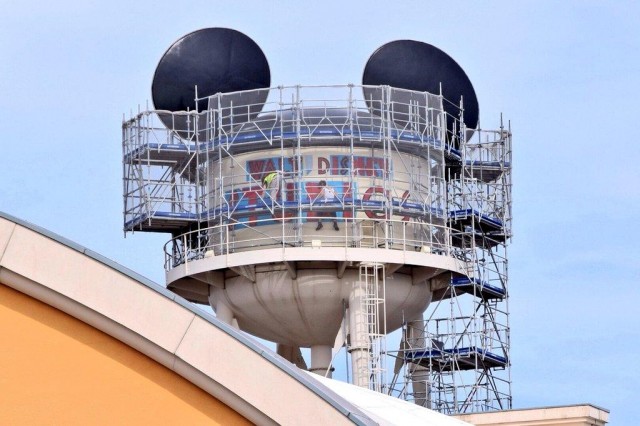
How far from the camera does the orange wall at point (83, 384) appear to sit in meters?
14.4

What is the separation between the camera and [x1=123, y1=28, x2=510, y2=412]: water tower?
4391cm

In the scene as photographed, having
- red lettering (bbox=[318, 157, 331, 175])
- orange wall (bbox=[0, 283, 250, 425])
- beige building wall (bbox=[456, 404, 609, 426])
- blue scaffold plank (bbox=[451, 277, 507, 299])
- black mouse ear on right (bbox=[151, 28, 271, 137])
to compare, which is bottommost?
beige building wall (bbox=[456, 404, 609, 426])

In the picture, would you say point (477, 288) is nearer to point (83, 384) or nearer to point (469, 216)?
point (469, 216)

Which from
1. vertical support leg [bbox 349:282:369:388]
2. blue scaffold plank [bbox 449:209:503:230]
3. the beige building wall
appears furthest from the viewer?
blue scaffold plank [bbox 449:209:503:230]

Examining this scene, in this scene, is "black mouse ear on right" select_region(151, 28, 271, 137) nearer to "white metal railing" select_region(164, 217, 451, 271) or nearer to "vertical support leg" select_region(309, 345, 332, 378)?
"white metal railing" select_region(164, 217, 451, 271)

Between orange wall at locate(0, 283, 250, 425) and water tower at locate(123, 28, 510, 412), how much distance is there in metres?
28.7

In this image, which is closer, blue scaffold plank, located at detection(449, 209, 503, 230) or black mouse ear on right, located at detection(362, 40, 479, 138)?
black mouse ear on right, located at detection(362, 40, 479, 138)

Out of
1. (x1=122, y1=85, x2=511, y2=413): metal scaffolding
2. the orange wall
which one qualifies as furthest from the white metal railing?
the orange wall

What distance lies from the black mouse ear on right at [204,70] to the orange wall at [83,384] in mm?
32854

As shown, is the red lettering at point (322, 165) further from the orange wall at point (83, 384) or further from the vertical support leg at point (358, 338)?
the orange wall at point (83, 384)

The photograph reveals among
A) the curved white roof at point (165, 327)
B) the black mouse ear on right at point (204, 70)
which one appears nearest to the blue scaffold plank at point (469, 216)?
the black mouse ear on right at point (204, 70)

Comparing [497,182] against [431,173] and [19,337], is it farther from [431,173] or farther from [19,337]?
[19,337]

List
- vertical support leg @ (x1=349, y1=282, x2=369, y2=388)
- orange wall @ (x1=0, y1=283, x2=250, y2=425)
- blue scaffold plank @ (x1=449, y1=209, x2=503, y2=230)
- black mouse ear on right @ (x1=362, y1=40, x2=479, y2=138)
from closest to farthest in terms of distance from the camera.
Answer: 1. orange wall @ (x1=0, y1=283, x2=250, y2=425)
2. vertical support leg @ (x1=349, y1=282, x2=369, y2=388)
3. black mouse ear on right @ (x1=362, y1=40, x2=479, y2=138)
4. blue scaffold plank @ (x1=449, y1=209, x2=503, y2=230)

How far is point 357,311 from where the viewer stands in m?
43.6
